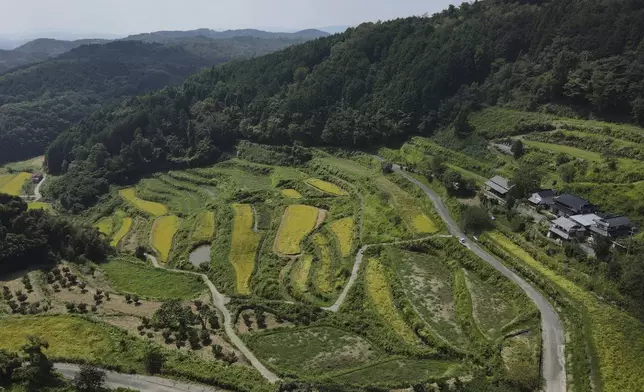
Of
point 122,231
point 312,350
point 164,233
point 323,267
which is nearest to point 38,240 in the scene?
point 164,233

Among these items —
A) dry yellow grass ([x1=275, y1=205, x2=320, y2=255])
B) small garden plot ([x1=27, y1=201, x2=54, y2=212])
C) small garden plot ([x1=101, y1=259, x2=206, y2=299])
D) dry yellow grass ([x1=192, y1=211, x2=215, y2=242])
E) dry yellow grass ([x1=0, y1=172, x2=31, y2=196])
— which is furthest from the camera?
dry yellow grass ([x1=0, y1=172, x2=31, y2=196])

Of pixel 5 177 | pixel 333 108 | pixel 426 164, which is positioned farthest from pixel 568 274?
pixel 5 177

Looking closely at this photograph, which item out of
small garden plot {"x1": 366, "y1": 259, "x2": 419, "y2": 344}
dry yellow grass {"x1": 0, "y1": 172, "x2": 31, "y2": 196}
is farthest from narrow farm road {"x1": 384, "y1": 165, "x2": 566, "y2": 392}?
dry yellow grass {"x1": 0, "y1": 172, "x2": 31, "y2": 196}

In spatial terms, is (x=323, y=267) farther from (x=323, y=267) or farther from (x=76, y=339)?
(x=76, y=339)

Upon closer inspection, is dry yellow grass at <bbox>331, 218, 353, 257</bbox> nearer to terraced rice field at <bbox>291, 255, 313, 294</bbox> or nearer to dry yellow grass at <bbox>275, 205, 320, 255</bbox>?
dry yellow grass at <bbox>275, 205, 320, 255</bbox>

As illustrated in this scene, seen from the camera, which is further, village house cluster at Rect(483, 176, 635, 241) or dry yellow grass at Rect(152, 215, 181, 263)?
dry yellow grass at Rect(152, 215, 181, 263)

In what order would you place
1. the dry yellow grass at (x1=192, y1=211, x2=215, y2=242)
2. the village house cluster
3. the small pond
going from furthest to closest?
the dry yellow grass at (x1=192, y1=211, x2=215, y2=242) < the small pond < the village house cluster
